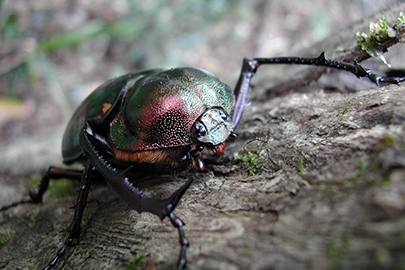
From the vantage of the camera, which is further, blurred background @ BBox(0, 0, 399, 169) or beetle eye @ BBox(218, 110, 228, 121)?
blurred background @ BBox(0, 0, 399, 169)

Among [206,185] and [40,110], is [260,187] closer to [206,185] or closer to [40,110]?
[206,185]

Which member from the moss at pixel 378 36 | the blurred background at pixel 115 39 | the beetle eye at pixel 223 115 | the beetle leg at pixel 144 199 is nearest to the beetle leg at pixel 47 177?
the beetle leg at pixel 144 199

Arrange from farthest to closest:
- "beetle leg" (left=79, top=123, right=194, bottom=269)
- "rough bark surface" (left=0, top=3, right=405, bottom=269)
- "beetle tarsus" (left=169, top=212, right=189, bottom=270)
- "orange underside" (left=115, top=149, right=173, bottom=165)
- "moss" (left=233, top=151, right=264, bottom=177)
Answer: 1. "orange underside" (left=115, top=149, right=173, bottom=165)
2. "moss" (left=233, top=151, right=264, bottom=177)
3. "beetle leg" (left=79, top=123, right=194, bottom=269)
4. "beetle tarsus" (left=169, top=212, right=189, bottom=270)
5. "rough bark surface" (left=0, top=3, right=405, bottom=269)

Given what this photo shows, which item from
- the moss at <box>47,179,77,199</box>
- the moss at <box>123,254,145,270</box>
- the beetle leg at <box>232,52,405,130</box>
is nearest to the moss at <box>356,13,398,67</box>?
the beetle leg at <box>232,52,405,130</box>

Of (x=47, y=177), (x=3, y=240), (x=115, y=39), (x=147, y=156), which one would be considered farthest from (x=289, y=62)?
(x=115, y=39)

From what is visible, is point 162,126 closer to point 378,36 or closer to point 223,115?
point 223,115

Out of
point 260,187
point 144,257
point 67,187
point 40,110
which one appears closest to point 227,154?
point 260,187

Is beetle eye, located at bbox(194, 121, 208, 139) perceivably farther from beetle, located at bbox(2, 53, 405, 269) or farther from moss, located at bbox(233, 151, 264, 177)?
moss, located at bbox(233, 151, 264, 177)

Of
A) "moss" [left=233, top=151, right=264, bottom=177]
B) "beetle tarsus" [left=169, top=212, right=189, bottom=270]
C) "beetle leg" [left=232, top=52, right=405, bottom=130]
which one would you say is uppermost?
"beetle leg" [left=232, top=52, right=405, bottom=130]
